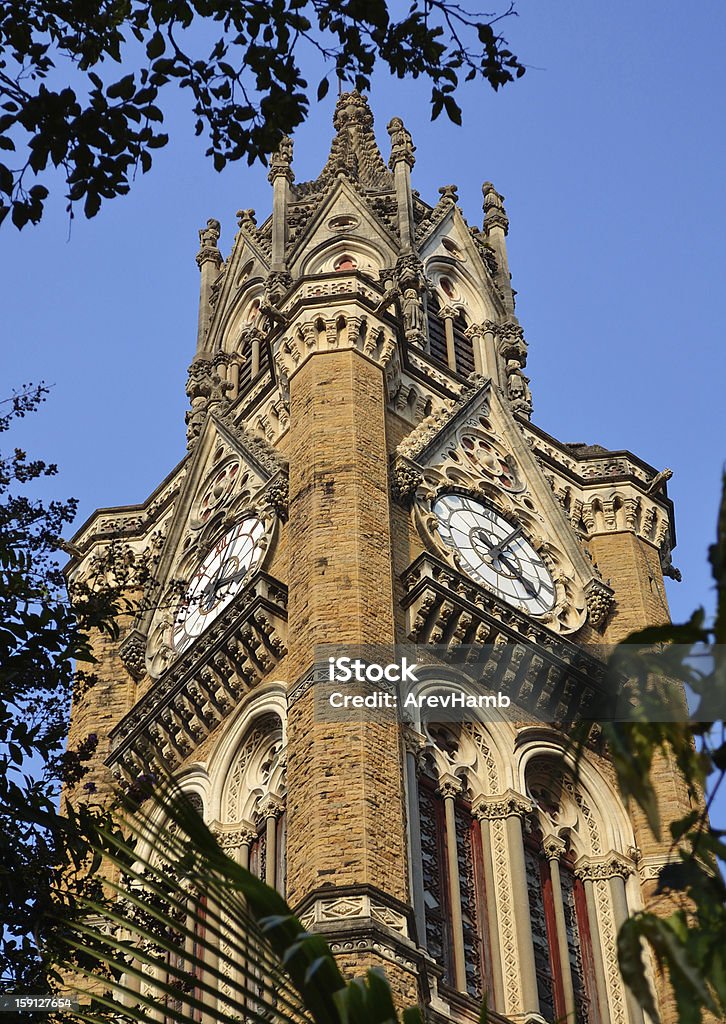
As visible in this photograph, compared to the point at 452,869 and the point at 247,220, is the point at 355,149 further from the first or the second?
the point at 452,869

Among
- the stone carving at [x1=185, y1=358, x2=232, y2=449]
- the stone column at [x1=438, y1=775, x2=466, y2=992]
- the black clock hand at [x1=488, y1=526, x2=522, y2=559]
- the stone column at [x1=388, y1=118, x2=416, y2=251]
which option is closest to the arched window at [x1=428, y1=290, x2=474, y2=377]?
the stone column at [x1=388, y1=118, x2=416, y2=251]

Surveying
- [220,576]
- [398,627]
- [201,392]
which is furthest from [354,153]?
[398,627]

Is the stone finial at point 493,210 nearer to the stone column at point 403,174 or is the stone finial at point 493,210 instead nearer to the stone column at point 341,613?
the stone column at point 403,174

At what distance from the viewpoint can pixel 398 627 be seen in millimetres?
24266

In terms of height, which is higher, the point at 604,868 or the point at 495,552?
the point at 495,552

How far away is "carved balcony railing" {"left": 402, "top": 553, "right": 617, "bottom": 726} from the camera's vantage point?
24.9 metres

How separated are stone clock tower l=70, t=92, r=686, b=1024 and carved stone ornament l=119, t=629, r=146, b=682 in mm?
51

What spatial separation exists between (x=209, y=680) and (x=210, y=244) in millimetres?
16986

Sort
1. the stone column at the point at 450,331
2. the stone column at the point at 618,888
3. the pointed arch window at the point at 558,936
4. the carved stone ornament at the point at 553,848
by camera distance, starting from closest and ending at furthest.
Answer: the pointed arch window at the point at 558,936, the stone column at the point at 618,888, the carved stone ornament at the point at 553,848, the stone column at the point at 450,331

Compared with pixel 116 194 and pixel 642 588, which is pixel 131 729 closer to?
pixel 642 588

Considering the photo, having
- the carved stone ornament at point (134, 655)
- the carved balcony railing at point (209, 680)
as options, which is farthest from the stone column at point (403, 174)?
the carved balcony railing at point (209, 680)

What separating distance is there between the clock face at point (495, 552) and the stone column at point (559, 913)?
4.39 m

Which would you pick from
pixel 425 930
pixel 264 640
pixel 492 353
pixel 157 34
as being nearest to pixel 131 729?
pixel 264 640

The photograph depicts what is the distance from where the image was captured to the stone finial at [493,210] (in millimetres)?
39906
